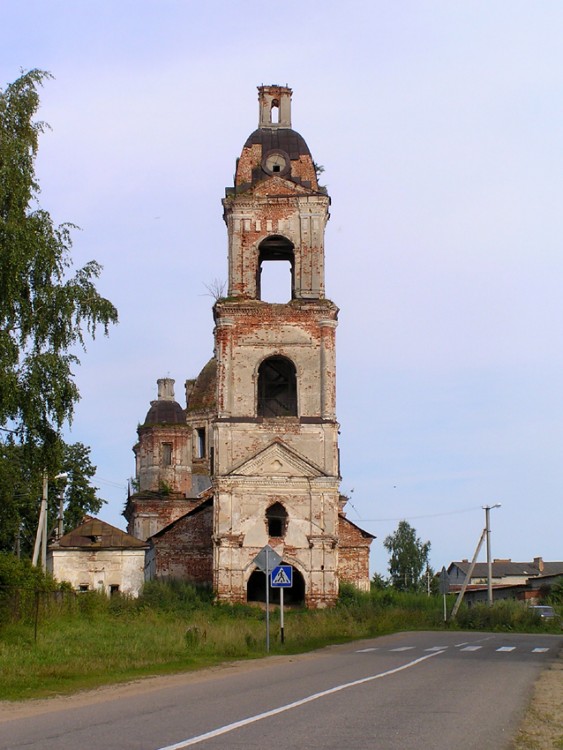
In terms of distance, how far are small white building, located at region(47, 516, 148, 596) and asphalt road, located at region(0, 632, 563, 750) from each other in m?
26.4

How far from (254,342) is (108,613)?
1072cm

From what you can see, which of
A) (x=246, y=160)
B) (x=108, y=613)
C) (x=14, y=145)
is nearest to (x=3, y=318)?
(x=14, y=145)

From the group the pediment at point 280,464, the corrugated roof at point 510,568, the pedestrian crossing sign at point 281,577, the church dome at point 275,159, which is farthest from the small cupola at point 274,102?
the corrugated roof at point 510,568

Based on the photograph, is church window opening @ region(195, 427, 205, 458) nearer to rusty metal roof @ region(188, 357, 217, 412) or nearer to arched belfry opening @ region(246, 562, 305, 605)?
rusty metal roof @ region(188, 357, 217, 412)

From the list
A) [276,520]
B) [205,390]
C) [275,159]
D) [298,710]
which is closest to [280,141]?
[275,159]

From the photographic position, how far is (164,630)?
913 inches

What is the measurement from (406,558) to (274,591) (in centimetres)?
5798

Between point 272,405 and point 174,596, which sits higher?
point 272,405

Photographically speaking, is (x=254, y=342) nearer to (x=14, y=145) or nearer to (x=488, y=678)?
(x=14, y=145)

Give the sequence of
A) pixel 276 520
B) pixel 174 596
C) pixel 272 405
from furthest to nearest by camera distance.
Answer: pixel 272 405 < pixel 276 520 < pixel 174 596

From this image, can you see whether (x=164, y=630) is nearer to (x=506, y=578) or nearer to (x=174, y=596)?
(x=174, y=596)

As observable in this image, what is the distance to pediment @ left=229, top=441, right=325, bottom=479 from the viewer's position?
119 ft

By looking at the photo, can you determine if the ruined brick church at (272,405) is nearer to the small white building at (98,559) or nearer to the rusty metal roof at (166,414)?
the small white building at (98,559)

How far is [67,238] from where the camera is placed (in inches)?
809
